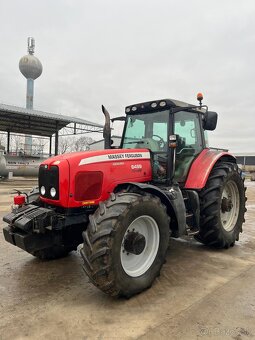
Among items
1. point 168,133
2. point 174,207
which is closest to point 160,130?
point 168,133

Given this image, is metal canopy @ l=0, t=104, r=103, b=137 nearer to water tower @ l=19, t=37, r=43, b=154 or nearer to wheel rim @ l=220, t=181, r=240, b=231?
water tower @ l=19, t=37, r=43, b=154

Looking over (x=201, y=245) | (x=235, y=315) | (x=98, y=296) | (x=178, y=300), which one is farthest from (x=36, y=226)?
(x=201, y=245)

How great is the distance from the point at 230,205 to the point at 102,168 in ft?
9.02

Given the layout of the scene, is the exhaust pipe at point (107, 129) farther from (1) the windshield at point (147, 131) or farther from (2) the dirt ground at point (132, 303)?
(2) the dirt ground at point (132, 303)

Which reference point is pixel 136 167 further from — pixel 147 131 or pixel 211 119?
pixel 211 119

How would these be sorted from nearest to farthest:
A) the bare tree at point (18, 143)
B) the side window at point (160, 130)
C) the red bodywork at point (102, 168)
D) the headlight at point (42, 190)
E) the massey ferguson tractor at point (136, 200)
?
the massey ferguson tractor at point (136, 200) < the red bodywork at point (102, 168) < the headlight at point (42, 190) < the side window at point (160, 130) < the bare tree at point (18, 143)

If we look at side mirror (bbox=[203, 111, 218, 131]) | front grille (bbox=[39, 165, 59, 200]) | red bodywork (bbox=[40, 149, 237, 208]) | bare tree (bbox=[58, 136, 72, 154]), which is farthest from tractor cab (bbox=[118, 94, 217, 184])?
bare tree (bbox=[58, 136, 72, 154])

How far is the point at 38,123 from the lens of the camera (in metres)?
25.9

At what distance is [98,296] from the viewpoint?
11.8 ft

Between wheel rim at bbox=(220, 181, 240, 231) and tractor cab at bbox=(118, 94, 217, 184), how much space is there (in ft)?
3.08

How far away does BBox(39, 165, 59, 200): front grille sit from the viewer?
388 cm

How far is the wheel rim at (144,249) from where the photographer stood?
146 inches

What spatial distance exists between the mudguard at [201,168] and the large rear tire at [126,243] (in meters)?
1.22

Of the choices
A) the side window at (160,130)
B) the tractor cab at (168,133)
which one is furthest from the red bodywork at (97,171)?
the side window at (160,130)
